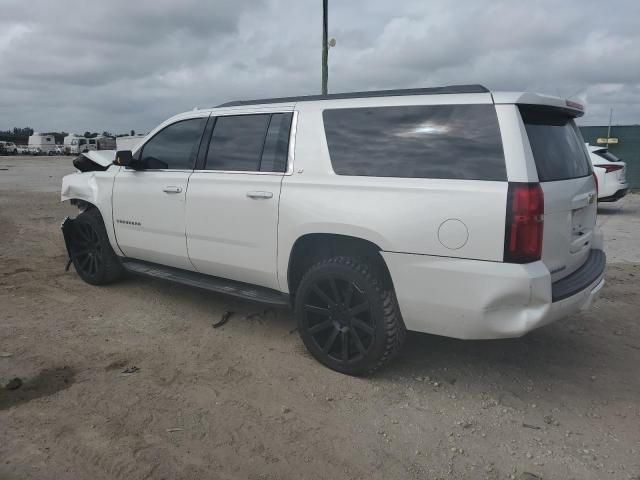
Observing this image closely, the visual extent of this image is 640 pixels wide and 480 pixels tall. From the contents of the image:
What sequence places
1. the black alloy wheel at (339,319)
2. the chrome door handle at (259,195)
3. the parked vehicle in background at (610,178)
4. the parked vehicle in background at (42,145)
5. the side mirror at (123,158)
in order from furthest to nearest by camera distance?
1. the parked vehicle in background at (42,145)
2. the parked vehicle in background at (610,178)
3. the side mirror at (123,158)
4. the chrome door handle at (259,195)
5. the black alloy wheel at (339,319)

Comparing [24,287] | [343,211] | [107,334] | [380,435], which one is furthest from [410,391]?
[24,287]

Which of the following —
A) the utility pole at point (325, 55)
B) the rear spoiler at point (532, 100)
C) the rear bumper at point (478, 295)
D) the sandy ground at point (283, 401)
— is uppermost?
the utility pole at point (325, 55)

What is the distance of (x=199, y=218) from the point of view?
4.29 m

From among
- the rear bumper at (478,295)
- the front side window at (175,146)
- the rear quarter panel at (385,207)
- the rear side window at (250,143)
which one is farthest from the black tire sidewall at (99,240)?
the rear bumper at (478,295)

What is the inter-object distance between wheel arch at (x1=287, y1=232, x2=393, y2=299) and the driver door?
1.14 meters

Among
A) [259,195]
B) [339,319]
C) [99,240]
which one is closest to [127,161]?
[99,240]

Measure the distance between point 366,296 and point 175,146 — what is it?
2385 millimetres

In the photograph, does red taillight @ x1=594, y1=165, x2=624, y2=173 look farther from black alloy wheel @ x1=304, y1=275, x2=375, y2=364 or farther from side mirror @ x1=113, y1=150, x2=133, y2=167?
side mirror @ x1=113, y1=150, x2=133, y2=167

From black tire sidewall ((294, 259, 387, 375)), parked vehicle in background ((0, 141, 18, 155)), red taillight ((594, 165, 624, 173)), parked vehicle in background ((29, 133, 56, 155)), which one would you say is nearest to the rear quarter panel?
black tire sidewall ((294, 259, 387, 375))

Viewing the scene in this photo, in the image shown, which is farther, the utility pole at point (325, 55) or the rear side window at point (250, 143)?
the utility pole at point (325, 55)

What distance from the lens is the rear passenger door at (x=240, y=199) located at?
388 cm

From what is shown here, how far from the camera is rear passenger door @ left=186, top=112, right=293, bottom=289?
12.7 ft

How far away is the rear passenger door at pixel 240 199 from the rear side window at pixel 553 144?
66.0 inches

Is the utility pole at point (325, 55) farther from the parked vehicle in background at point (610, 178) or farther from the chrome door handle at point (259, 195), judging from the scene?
the chrome door handle at point (259, 195)
